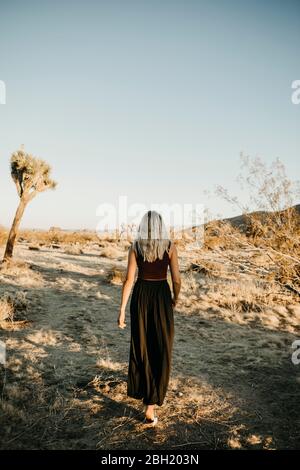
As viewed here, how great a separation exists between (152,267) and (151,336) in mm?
755

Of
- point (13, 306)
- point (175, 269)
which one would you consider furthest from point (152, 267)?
point (13, 306)

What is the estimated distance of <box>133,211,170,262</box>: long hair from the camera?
3.19m

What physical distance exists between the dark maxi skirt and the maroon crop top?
0.07m

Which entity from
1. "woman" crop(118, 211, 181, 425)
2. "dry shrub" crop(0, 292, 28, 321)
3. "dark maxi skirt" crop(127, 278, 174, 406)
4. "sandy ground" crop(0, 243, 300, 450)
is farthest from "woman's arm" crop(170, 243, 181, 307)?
"dry shrub" crop(0, 292, 28, 321)

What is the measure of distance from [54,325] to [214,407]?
382cm

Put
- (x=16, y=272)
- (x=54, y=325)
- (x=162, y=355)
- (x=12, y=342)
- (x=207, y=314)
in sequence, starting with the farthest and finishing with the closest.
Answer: (x=16, y=272) → (x=207, y=314) → (x=54, y=325) → (x=12, y=342) → (x=162, y=355)

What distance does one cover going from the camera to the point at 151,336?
10.9 feet

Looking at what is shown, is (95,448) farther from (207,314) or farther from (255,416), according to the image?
(207,314)

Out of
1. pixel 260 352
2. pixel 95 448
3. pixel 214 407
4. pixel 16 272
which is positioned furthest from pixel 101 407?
pixel 16 272

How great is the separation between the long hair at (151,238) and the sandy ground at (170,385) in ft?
5.80

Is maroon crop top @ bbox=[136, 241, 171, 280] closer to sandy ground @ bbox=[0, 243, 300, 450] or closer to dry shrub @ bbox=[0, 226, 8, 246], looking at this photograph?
sandy ground @ bbox=[0, 243, 300, 450]

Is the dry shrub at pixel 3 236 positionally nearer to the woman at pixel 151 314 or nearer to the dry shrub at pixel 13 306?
the dry shrub at pixel 13 306

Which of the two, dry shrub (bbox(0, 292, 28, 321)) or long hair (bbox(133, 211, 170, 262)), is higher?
long hair (bbox(133, 211, 170, 262))
